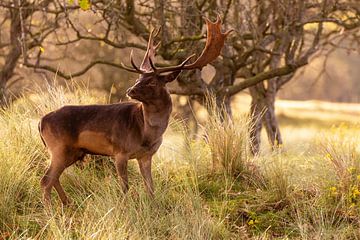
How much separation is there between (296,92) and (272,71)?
122 feet

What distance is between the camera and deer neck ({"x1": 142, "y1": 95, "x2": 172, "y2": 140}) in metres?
6.58

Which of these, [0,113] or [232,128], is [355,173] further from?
[0,113]

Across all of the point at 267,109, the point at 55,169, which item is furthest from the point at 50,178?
the point at 267,109

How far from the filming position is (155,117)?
6.59 m

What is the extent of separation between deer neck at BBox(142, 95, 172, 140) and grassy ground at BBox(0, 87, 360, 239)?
548 millimetres

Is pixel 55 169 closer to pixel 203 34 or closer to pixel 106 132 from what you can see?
pixel 106 132

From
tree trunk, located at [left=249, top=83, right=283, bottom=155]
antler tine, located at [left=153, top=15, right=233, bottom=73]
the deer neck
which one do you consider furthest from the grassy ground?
tree trunk, located at [left=249, top=83, right=283, bottom=155]

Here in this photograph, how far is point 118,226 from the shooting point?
232 inches

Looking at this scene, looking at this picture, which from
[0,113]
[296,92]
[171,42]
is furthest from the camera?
[296,92]

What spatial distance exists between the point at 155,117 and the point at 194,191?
1246mm

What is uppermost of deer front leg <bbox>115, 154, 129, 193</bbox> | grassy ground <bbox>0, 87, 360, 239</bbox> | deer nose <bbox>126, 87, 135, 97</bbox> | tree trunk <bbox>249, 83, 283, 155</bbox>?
deer nose <bbox>126, 87, 135, 97</bbox>

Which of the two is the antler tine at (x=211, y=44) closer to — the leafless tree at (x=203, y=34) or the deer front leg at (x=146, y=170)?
the deer front leg at (x=146, y=170)

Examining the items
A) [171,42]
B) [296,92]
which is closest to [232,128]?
[171,42]

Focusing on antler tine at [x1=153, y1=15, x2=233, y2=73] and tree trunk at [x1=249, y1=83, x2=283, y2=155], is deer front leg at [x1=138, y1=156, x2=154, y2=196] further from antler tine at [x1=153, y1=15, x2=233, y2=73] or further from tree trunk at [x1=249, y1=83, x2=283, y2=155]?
tree trunk at [x1=249, y1=83, x2=283, y2=155]
